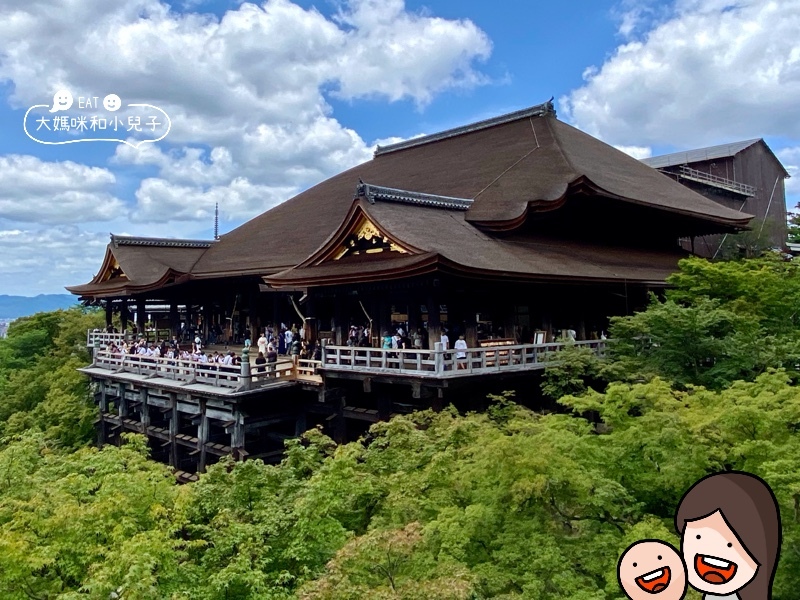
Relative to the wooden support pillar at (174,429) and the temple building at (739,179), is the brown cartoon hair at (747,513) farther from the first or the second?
the temple building at (739,179)

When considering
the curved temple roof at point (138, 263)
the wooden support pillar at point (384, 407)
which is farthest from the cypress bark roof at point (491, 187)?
the wooden support pillar at point (384, 407)

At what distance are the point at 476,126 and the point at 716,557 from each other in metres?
28.2

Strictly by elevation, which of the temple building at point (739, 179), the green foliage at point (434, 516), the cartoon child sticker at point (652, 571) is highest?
the temple building at point (739, 179)

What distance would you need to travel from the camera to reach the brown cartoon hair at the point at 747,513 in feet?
7.84

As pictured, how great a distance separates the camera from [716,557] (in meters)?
2.48

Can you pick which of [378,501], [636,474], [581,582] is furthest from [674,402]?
[378,501]

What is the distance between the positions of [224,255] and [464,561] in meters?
21.7

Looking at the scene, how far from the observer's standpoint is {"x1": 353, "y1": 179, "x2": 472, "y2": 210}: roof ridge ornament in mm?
15469

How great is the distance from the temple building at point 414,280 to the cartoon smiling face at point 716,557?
9987 millimetres

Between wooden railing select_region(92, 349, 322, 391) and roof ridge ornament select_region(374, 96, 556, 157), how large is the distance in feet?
51.9

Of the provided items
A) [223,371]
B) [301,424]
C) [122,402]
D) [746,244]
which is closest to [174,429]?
[223,371]

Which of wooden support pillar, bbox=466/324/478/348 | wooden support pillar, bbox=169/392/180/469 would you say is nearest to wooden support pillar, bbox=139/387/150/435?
wooden support pillar, bbox=169/392/180/469

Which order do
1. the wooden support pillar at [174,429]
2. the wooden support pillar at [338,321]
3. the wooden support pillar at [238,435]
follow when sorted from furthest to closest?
the wooden support pillar at [174,429] → the wooden support pillar at [338,321] → the wooden support pillar at [238,435]

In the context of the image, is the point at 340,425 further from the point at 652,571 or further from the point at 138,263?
the point at 138,263
